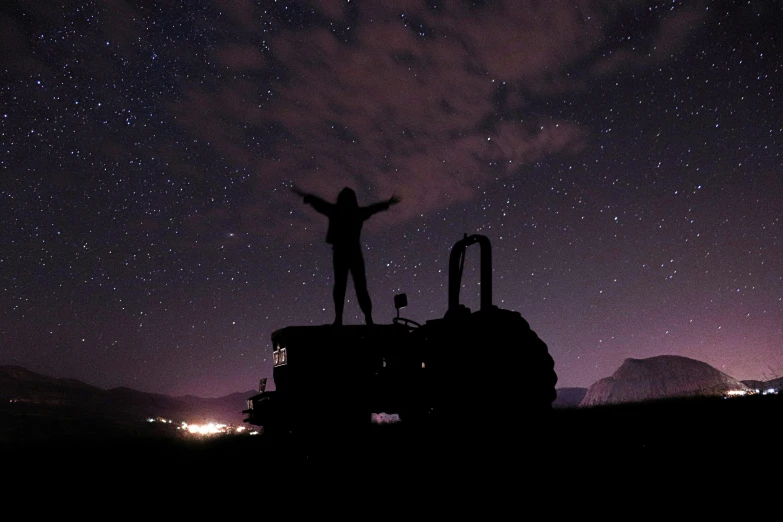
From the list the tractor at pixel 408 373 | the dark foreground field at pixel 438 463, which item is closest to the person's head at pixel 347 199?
the tractor at pixel 408 373

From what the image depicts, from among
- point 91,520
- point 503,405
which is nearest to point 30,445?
point 91,520

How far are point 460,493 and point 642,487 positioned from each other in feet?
4.25

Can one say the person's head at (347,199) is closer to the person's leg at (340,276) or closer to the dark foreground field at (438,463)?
the person's leg at (340,276)

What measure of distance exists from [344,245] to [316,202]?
0.60 metres

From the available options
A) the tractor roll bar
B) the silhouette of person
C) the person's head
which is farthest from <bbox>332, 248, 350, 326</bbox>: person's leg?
the tractor roll bar

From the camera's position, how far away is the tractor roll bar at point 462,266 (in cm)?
531

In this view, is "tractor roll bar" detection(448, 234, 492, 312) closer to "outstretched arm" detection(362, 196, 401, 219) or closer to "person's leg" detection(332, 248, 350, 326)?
"outstretched arm" detection(362, 196, 401, 219)

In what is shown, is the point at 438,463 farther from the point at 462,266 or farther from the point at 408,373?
the point at 462,266

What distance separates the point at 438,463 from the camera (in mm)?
3898

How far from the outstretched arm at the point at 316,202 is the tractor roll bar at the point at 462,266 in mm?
1799

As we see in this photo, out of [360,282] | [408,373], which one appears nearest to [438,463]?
[408,373]

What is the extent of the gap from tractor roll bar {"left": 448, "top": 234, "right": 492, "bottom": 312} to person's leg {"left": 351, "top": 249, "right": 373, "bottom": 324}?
3.68 feet

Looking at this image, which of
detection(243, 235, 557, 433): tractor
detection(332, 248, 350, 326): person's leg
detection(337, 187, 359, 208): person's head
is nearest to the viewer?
detection(243, 235, 557, 433): tractor

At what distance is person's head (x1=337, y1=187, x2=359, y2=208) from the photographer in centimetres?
495
